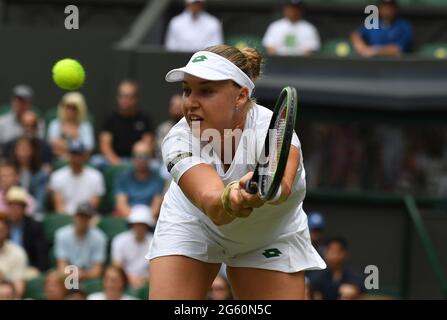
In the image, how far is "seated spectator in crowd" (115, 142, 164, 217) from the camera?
1132 centimetres

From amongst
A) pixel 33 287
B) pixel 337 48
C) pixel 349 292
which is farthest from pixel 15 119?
pixel 349 292

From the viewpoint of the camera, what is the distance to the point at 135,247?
10.7 meters

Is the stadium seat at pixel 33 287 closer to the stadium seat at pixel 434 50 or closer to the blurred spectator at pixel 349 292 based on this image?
the blurred spectator at pixel 349 292

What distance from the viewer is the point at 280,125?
5098 mm

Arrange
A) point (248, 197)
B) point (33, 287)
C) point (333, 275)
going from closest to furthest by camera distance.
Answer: point (248, 197)
point (33, 287)
point (333, 275)

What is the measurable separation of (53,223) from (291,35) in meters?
3.50

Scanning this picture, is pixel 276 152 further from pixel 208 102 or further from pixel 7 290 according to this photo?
pixel 7 290

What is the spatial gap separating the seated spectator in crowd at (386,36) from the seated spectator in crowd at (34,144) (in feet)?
11.8

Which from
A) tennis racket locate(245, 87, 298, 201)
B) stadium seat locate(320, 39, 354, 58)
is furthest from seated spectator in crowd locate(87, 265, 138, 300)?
tennis racket locate(245, 87, 298, 201)

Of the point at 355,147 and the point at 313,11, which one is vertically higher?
the point at 313,11

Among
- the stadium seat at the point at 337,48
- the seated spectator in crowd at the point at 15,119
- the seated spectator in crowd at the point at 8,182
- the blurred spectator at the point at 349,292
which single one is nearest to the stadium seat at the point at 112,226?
the seated spectator in crowd at the point at 8,182
